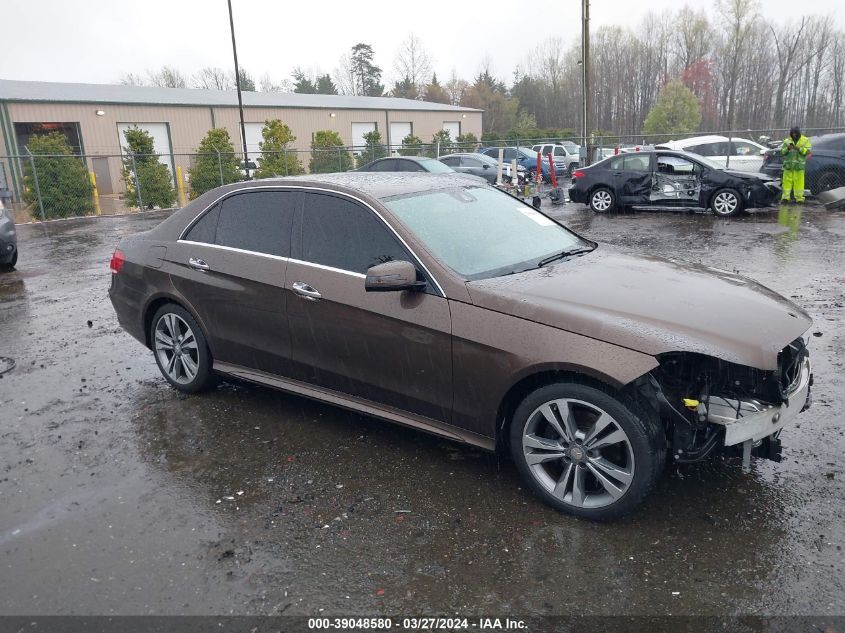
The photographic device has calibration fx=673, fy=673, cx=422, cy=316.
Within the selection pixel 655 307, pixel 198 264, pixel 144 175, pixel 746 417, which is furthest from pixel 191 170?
pixel 746 417

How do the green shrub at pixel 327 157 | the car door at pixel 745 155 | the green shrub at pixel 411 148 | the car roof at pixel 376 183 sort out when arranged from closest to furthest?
the car roof at pixel 376 183, the car door at pixel 745 155, the green shrub at pixel 327 157, the green shrub at pixel 411 148

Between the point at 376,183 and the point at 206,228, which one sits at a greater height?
the point at 376,183

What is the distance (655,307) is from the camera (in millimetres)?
3385

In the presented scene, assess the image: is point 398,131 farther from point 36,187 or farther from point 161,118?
point 36,187

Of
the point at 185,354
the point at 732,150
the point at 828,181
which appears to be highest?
the point at 732,150

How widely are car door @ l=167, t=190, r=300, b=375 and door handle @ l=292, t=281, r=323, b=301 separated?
0.15 meters

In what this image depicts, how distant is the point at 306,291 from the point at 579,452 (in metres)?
1.92

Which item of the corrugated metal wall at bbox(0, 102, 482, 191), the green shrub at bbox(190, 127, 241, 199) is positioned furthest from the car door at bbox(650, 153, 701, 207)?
the corrugated metal wall at bbox(0, 102, 482, 191)

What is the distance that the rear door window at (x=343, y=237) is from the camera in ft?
13.1

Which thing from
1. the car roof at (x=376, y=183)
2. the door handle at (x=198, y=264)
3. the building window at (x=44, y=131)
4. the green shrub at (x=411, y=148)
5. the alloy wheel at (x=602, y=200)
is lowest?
the alloy wheel at (x=602, y=200)

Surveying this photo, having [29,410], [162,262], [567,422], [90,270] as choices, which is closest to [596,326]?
[567,422]

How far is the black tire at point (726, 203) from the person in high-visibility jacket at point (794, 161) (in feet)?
6.93

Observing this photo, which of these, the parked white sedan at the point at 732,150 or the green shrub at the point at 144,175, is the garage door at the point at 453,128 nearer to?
the parked white sedan at the point at 732,150

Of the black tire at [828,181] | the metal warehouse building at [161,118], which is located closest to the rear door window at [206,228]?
the black tire at [828,181]
